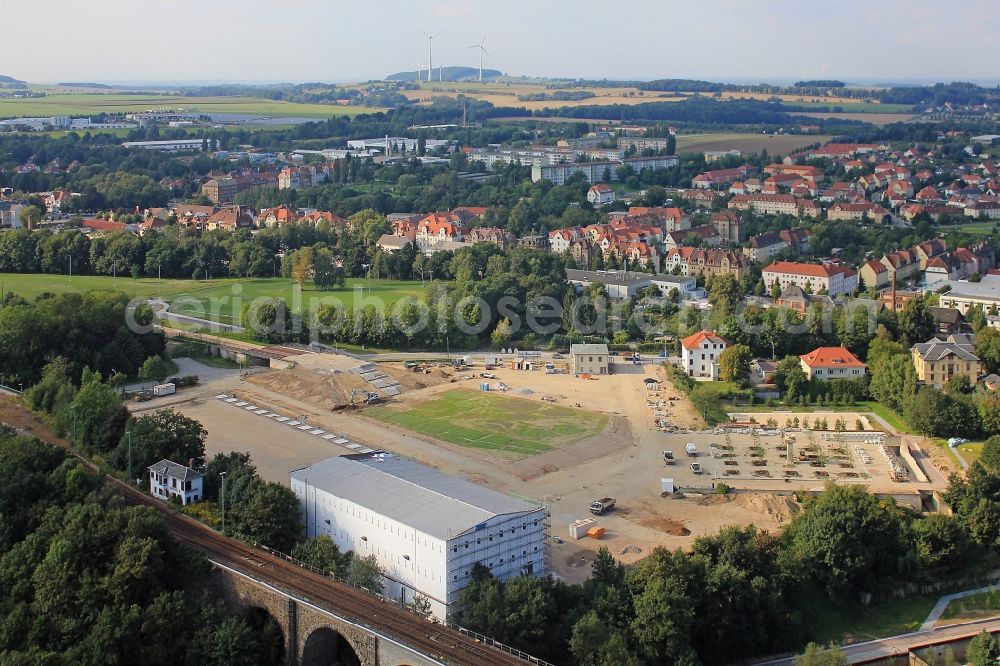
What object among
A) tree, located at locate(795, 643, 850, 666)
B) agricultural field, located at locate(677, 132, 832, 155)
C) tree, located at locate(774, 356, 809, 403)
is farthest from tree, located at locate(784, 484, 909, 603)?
agricultural field, located at locate(677, 132, 832, 155)

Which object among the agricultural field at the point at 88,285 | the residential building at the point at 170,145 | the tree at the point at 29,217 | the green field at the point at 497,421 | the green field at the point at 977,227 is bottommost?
the green field at the point at 497,421

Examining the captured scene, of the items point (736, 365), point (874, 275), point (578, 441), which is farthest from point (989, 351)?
point (874, 275)

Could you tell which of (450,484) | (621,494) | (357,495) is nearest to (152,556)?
(357,495)

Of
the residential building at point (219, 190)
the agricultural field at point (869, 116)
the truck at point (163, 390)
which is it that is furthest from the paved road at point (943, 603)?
the agricultural field at point (869, 116)

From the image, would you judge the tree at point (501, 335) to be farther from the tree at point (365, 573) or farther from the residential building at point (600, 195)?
the residential building at point (600, 195)

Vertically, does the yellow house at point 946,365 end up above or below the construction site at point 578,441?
above

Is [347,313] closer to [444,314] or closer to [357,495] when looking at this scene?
[444,314]
